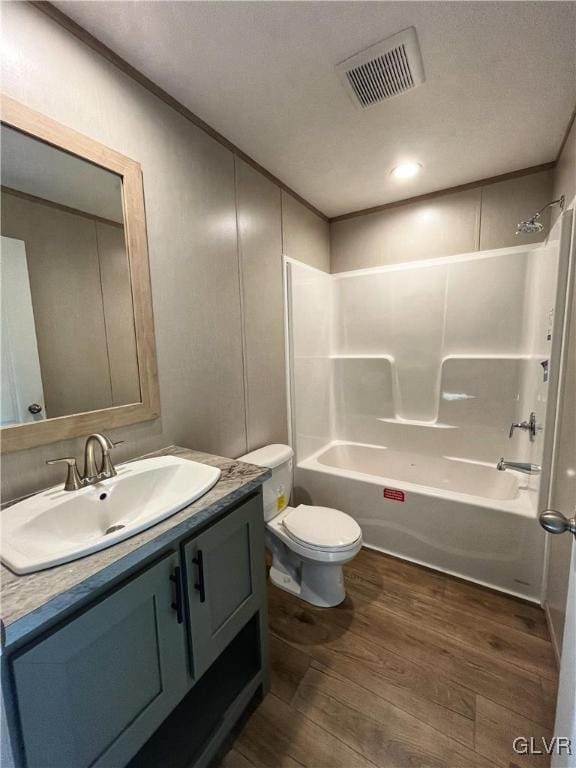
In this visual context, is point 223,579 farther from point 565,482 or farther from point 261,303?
point 261,303

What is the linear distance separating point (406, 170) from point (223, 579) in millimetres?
2455

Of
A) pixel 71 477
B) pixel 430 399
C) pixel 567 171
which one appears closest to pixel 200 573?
pixel 71 477

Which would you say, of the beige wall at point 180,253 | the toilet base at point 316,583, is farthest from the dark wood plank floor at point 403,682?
the beige wall at point 180,253

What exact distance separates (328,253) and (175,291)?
180 centimetres

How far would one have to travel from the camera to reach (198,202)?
157cm

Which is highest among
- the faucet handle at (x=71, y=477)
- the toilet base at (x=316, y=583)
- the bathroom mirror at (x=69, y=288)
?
the bathroom mirror at (x=69, y=288)

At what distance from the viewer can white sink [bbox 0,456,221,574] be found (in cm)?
73

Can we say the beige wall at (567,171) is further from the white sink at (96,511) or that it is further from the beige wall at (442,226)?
the white sink at (96,511)

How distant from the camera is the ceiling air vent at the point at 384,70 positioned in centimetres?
119

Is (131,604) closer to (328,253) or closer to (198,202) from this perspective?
(198,202)

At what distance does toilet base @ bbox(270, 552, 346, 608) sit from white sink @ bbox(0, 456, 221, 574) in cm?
92

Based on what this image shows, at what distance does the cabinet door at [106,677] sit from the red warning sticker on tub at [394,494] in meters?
1.47

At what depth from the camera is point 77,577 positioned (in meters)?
0.66

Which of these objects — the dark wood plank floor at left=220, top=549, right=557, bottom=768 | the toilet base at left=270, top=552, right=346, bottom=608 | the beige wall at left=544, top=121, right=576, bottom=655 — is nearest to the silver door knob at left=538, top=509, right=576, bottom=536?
the beige wall at left=544, top=121, right=576, bottom=655
